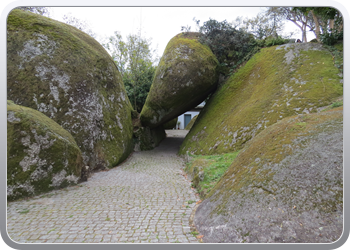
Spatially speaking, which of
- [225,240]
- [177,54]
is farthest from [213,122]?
[225,240]

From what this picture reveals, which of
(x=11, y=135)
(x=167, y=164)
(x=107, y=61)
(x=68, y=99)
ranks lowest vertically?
(x=167, y=164)

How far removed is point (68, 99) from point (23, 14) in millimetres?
3794

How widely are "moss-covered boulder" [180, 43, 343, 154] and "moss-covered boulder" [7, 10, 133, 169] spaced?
187 inches

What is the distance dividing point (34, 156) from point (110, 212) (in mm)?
2691

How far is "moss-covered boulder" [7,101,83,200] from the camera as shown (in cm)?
482

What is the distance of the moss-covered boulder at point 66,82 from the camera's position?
7234 mm

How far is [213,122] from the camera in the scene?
36.1 feet

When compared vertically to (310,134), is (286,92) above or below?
above

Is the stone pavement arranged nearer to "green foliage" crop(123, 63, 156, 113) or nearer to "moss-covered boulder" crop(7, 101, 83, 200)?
"moss-covered boulder" crop(7, 101, 83, 200)

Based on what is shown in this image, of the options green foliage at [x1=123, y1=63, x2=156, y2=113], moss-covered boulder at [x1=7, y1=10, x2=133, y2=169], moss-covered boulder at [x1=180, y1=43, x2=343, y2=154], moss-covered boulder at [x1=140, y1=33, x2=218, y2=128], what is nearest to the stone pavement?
moss-covered boulder at [x1=7, y1=10, x2=133, y2=169]

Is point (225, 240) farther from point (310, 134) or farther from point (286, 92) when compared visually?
point (286, 92)

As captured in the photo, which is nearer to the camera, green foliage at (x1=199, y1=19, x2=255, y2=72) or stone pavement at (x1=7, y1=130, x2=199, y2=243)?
stone pavement at (x1=7, y1=130, x2=199, y2=243)

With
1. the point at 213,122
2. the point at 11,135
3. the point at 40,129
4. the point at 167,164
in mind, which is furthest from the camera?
the point at 213,122

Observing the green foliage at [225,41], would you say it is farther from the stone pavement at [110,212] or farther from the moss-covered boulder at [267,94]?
the stone pavement at [110,212]
